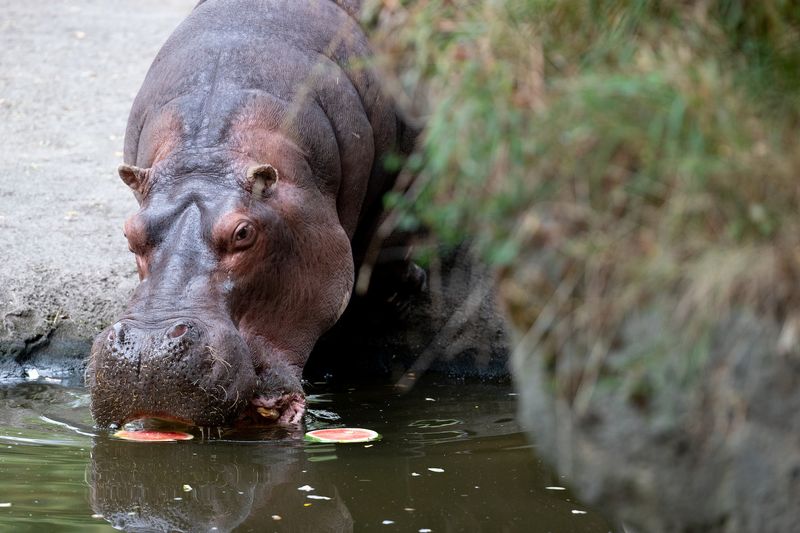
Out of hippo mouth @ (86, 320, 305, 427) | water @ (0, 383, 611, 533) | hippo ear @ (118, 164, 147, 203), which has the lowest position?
water @ (0, 383, 611, 533)

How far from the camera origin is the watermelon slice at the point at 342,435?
5.51m

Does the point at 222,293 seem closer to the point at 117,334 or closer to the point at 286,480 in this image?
the point at 117,334

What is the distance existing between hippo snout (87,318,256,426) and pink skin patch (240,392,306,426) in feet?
0.81

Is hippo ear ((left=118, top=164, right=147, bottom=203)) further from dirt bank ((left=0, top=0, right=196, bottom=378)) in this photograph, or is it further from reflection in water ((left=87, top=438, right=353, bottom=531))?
dirt bank ((left=0, top=0, right=196, bottom=378))

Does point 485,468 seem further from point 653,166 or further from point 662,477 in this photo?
point 653,166

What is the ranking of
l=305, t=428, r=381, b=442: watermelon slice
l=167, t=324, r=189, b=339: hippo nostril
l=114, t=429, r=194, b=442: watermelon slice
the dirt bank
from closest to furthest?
l=167, t=324, r=189, b=339: hippo nostril, l=114, t=429, r=194, b=442: watermelon slice, l=305, t=428, r=381, b=442: watermelon slice, the dirt bank

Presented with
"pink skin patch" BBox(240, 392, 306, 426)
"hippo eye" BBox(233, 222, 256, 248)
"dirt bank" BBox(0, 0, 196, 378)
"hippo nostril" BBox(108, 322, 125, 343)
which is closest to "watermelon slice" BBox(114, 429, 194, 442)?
"pink skin patch" BBox(240, 392, 306, 426)

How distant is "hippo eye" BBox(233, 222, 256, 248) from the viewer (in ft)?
18.2

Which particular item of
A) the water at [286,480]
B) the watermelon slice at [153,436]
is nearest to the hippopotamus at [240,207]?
the watermelon slice at [153,436]

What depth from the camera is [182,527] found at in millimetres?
4316

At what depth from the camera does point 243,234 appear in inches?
220

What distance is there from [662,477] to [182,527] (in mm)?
2030

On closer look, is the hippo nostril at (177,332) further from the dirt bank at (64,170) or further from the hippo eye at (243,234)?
the dirt bank at (64,170)

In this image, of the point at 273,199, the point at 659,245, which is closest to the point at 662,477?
the point at 659,245
